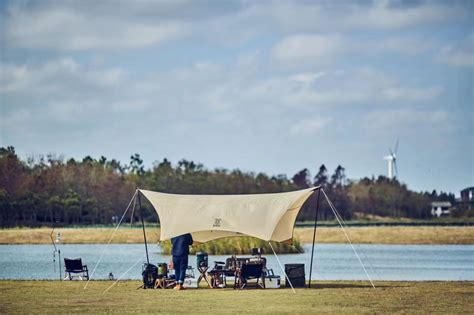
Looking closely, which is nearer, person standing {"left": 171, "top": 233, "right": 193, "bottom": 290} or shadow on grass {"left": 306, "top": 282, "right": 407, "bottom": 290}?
person standing {"left": 171, "top": 233, "right": 193, "bottom": 290}

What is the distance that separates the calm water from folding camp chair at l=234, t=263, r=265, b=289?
294 inches

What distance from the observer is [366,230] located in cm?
8212

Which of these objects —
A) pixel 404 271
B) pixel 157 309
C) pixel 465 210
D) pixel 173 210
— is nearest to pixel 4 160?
pixel 404 271

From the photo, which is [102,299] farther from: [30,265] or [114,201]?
[114,201]

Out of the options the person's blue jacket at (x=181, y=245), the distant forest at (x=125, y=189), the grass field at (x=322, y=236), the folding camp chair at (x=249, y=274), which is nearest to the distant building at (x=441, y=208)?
the distant forest at (x=125, y=189)

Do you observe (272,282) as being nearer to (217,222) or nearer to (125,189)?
(217,222)

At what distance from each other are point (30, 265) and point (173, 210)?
1551 cm

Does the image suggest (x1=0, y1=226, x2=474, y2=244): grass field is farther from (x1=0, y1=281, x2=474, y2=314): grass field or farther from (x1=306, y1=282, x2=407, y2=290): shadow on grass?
(x1=0, y1=281, x2=474, y2=314): grass field

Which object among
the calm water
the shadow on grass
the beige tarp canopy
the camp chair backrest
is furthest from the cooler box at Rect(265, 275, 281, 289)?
the calm water

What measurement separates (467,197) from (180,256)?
141 meters

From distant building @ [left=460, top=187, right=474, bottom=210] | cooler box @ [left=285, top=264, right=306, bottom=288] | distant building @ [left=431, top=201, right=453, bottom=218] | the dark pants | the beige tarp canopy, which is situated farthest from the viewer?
distant building @ [left=460, top=187, right=474, bottom=210]

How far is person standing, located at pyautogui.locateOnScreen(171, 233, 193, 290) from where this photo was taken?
29.4 m

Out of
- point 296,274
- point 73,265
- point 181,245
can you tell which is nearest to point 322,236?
point 73,265

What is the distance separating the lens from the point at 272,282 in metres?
29.8
